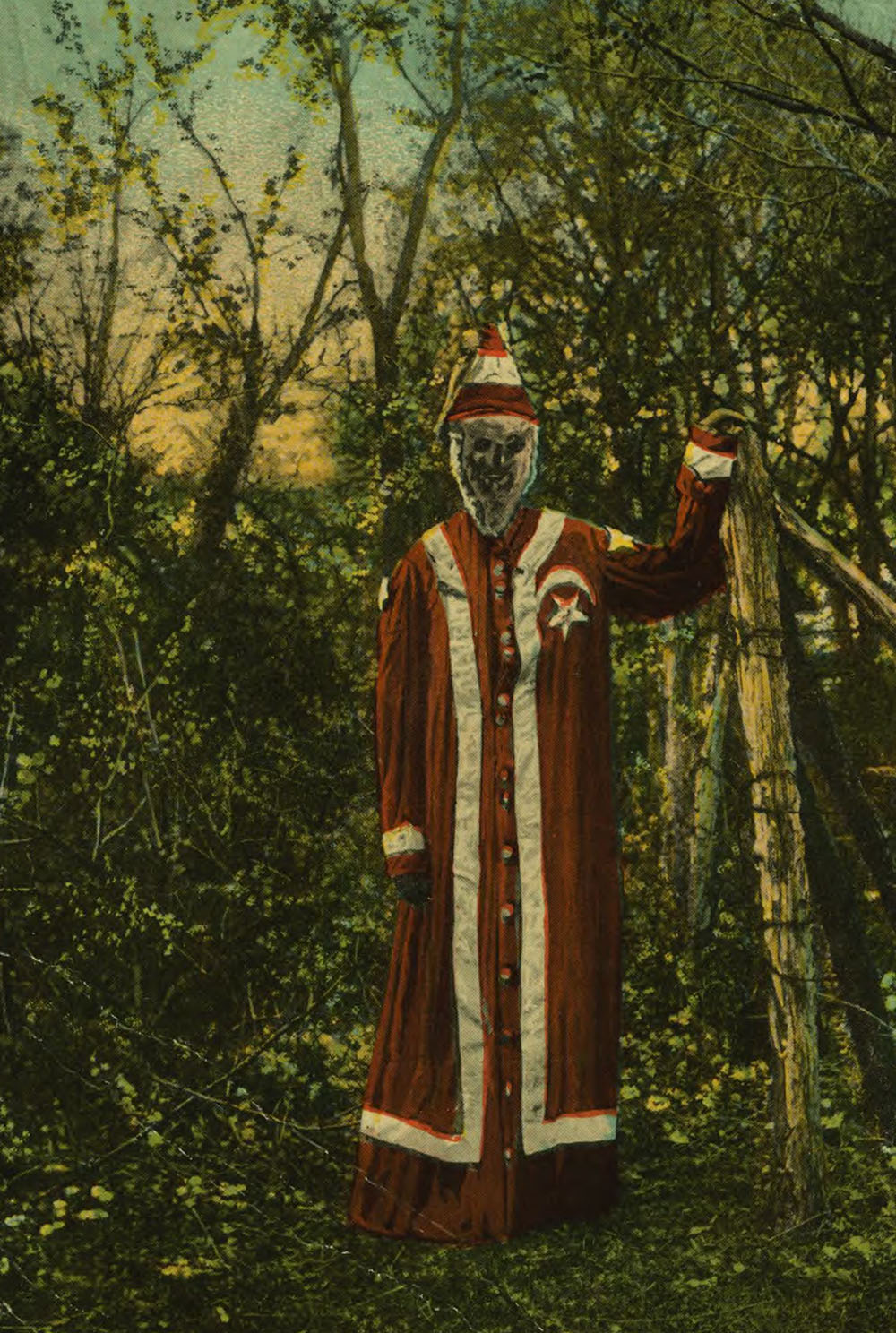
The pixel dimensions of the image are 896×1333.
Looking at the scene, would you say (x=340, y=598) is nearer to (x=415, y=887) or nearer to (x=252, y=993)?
(x=415, y=887)

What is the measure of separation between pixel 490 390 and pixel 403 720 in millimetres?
812

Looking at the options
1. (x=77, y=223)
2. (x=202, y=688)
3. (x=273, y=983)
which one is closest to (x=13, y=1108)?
(x=273, y=983)

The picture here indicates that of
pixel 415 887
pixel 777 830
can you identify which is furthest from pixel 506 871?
pixel 777 830

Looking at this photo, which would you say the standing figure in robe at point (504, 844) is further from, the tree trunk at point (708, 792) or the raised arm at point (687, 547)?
the tree trunk at point (708, 792)

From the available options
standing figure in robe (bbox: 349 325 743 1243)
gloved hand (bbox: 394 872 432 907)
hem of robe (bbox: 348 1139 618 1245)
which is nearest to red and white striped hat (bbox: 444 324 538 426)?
standing figure in robe (bbox: 349 325 743 1243)

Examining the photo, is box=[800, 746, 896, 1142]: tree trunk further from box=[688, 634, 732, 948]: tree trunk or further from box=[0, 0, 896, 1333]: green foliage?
box=[688, 634, 732, 948]: tree trunk

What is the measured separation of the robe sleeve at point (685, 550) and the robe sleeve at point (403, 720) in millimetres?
460

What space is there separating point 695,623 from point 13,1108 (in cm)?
209

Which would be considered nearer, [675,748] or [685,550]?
[685,550]

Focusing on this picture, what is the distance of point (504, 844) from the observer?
406 cm

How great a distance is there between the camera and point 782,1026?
409 cm

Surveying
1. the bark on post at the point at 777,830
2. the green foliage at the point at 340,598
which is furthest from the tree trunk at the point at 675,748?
the bark on post at the point at 777,830

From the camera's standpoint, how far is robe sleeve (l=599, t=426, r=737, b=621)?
418 cm

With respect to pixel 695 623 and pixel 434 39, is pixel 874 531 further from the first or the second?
pixel 434 39
